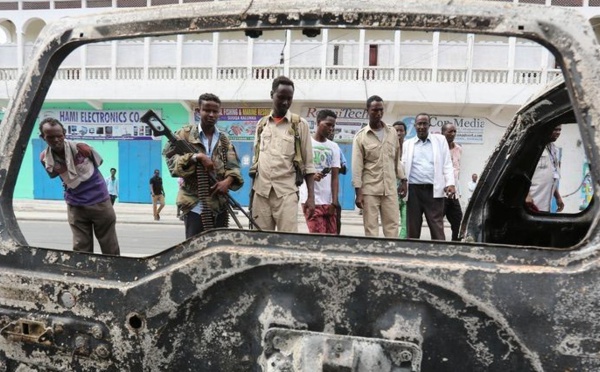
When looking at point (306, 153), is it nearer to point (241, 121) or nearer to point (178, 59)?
point (241, 121)

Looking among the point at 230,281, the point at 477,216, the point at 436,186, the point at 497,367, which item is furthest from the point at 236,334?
the point at 436,186

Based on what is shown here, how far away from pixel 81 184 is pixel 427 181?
10.5ft

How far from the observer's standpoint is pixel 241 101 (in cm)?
1433

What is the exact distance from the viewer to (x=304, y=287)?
1113mm

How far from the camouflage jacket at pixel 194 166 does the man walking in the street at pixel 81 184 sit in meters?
0.85

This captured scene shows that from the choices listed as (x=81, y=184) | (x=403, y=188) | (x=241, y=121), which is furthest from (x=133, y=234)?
(x=241, y=121)

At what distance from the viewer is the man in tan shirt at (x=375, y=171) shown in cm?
418

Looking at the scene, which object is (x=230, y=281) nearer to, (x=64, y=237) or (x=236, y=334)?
(x=236, y=334)

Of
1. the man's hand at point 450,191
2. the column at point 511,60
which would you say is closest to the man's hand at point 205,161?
the man's hand at point 450,191

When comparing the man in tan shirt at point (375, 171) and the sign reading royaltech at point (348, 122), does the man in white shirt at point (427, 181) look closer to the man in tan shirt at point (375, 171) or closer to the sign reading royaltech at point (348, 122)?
the man in tan shirt at point (375, 171)

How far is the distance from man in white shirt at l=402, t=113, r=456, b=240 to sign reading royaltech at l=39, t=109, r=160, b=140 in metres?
12.2

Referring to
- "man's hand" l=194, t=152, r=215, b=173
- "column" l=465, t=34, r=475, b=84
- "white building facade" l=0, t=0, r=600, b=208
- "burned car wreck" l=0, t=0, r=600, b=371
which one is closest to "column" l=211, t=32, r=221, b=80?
"white building facade" l=0, t=0, r=600, b=208

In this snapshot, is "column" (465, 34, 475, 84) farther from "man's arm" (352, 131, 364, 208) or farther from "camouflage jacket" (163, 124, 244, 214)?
"camouflage jacket" (163, 124, 244, 214)

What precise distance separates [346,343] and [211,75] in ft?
46.4
